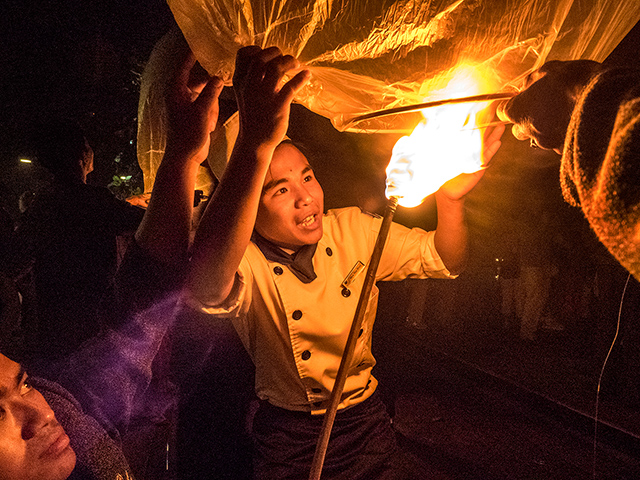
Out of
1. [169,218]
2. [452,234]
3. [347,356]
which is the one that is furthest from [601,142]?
[169,218]

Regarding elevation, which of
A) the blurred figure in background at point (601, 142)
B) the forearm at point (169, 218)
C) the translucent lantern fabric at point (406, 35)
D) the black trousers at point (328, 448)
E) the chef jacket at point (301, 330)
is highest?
the translucent lantern fabric at point (406, 35)

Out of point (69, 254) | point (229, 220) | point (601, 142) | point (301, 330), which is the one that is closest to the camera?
Result: point (601, 142)

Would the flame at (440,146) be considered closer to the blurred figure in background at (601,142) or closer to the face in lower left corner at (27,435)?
the blurred figure in background at (601,142)

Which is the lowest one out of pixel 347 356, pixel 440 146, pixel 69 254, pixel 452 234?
pixel 69 254

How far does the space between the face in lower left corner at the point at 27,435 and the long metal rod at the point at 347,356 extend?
1142mm

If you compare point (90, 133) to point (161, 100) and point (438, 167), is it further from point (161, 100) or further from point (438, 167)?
point (438, 167)

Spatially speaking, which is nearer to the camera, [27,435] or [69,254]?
[27,435]

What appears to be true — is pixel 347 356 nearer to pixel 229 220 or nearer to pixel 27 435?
pixel 229 220

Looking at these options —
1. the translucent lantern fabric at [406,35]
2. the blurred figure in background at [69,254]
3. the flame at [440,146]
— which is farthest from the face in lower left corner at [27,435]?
the blurred figure in background at [69,254]

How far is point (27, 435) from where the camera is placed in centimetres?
140

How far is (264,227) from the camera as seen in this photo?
2.11 metres

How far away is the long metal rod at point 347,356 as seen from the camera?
133 cm

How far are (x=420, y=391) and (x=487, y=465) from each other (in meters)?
1.83

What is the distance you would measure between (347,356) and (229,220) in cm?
74
